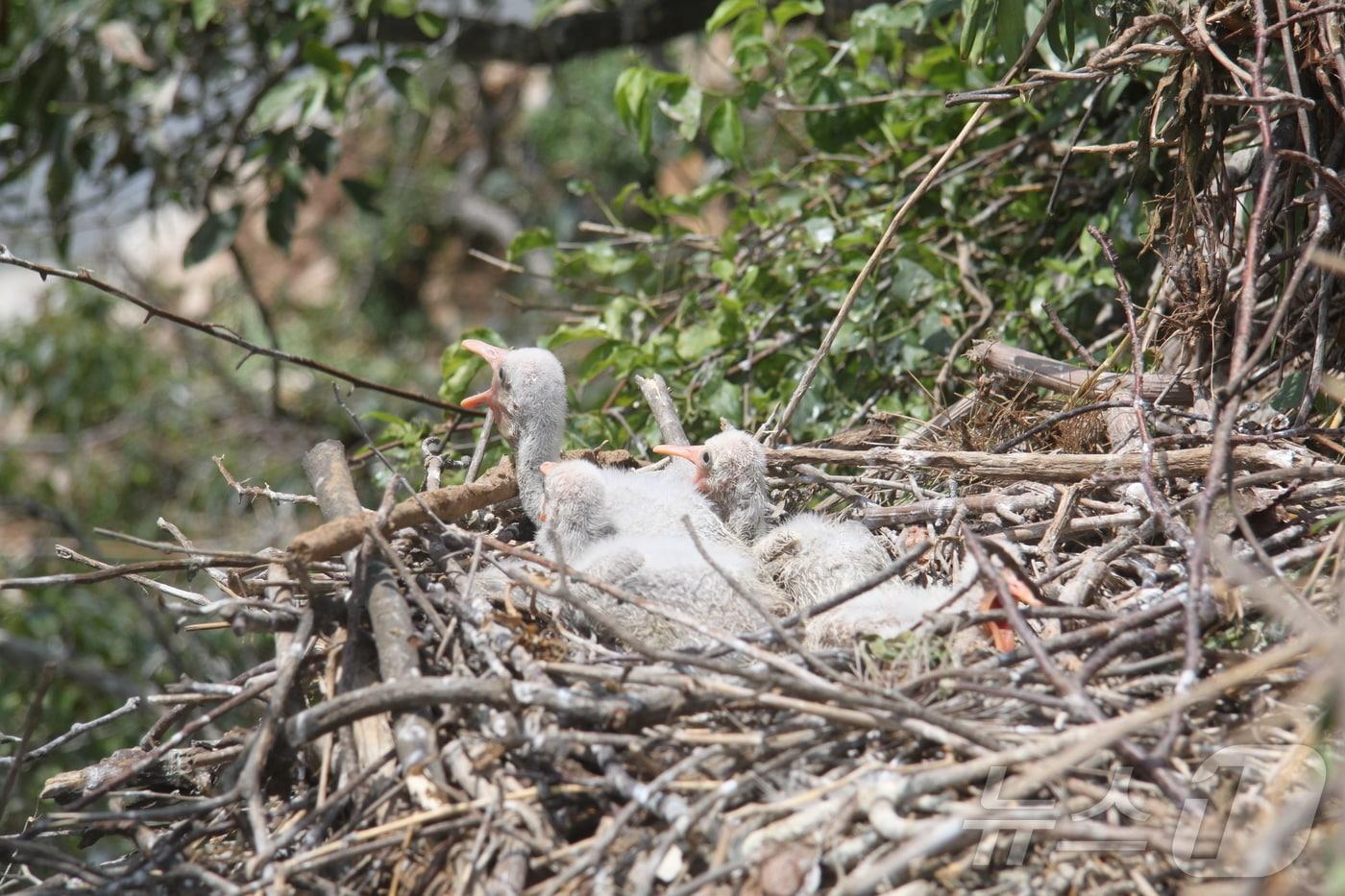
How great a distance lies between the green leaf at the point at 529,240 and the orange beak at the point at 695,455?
967mm

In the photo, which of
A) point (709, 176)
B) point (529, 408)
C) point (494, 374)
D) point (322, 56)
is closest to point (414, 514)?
point (529, 408)

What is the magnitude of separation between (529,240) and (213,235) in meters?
1.31

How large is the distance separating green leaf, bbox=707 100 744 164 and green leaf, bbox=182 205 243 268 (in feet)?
5.83

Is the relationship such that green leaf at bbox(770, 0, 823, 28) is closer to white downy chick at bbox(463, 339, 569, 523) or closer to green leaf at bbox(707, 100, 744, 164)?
green leaf at bbox(707, 100, 744, 164)

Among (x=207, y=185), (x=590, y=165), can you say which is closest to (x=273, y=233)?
(x=207, y=185)

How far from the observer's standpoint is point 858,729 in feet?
5.95

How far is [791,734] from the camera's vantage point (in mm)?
1879

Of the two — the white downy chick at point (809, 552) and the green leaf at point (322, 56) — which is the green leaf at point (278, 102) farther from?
the white downy chick at point (809, 552)

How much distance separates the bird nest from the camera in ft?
5.45

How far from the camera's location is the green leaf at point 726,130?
348 centimetres

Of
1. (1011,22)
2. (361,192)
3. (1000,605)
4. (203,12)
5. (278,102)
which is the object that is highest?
(1011,22)

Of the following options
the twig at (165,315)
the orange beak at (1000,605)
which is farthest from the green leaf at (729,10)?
the orange beak at (1000,605)

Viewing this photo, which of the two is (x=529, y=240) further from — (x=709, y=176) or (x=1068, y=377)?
(x=1068, y=377)

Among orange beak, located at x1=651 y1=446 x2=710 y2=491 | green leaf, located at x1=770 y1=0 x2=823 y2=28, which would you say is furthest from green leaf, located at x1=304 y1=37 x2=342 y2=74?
orange beak, located at x1=651 y1=446 x2=710 y2=491
